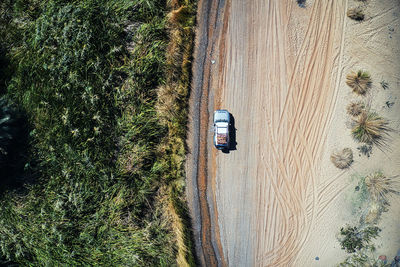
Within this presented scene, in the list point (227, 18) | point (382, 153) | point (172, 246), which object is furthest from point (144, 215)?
point (382, 153)

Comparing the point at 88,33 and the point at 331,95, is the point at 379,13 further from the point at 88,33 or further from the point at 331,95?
the point at 88,33

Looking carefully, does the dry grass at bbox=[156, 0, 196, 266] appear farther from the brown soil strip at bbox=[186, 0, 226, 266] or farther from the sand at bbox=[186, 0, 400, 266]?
the sand at bbox=[186, 0, 400, 266]

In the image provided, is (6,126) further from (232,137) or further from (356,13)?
(356,13)

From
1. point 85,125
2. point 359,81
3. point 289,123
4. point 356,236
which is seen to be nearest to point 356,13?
point 359,81

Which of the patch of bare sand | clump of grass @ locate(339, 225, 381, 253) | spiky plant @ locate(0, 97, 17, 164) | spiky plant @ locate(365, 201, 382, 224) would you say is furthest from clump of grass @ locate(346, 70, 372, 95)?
spiky plant @ locate(0, 97, 17, 164)

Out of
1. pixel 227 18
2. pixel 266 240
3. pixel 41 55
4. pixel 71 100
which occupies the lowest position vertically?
pixel 266 240

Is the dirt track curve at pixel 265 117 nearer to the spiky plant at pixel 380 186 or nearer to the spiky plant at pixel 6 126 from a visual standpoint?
→ the spiky plant at pixel 380 186

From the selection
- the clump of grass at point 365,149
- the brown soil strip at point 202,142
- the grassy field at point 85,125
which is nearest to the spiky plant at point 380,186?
the clump of grass at point 365,149
